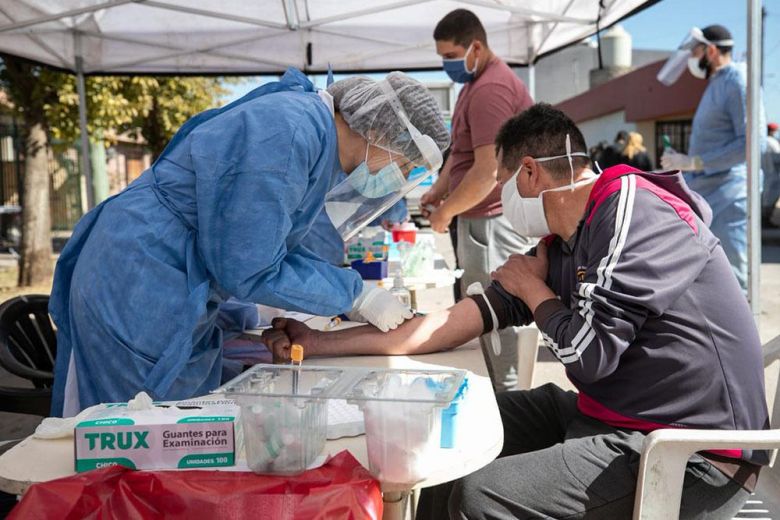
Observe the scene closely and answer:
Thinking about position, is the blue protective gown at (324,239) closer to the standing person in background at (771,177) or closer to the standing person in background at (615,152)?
the standing person in background at (771,177)

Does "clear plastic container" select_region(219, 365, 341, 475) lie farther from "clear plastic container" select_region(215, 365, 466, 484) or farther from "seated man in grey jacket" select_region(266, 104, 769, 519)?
"seated man in grey jacket" select_region(266, 104, 769, 519)

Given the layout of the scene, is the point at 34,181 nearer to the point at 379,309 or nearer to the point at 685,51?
the point at 685,51

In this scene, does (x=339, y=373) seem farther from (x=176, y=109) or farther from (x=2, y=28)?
(x=176, y=109)

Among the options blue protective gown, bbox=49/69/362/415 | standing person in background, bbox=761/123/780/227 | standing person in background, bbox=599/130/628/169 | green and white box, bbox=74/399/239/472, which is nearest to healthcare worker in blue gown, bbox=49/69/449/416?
blue protective gown, bbox=49/69/362/415

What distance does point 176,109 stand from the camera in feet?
39.6

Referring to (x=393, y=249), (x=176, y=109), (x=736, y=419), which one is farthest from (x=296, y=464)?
(x=176, y=109)

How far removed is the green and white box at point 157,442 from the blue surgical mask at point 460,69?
2839 mm

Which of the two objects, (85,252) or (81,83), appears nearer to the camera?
(85,252)

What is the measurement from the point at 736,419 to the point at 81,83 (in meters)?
5.58

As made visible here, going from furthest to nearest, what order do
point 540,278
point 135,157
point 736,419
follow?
point 135,157, point 540,278, point 736,419

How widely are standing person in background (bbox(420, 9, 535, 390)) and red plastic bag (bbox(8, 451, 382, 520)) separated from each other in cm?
234

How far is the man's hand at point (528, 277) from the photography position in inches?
78.0

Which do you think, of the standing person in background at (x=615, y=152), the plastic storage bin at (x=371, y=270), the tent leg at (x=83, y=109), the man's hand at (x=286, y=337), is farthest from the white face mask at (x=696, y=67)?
the standing person in background at (x=615, y=152)

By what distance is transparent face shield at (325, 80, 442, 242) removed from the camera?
192 centimetres
